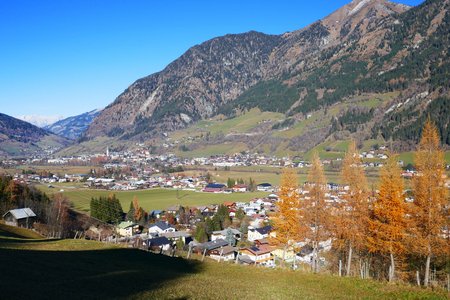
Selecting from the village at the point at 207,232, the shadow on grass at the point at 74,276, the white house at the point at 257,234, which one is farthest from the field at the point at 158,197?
the shadow on grass at the point at 74,276

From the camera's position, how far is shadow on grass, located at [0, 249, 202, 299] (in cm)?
1708

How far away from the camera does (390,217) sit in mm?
32062

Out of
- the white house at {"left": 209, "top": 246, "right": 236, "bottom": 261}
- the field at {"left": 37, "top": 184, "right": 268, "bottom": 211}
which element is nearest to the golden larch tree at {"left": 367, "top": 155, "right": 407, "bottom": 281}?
the white house at {"left": 209, "top": 246, "right": 236, "bottom": 261}

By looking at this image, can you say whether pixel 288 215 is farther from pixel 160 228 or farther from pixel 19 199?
pixel 19 199

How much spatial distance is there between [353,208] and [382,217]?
2.82 m

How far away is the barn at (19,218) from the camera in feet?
236

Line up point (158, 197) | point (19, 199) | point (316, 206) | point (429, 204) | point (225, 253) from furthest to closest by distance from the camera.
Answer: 1. point (158, 197)
2. point (19, 199)
3. point (225, 253)
4. point (316, 206)
5. point (429, 204)

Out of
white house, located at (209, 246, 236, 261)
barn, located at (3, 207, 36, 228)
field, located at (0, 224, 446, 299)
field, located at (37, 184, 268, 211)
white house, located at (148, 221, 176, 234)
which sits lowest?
white house, located at (209, 246, 236, 261)

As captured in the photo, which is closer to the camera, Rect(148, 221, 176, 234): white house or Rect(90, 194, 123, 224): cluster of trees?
Rect(148, 221, 176, 234): white house

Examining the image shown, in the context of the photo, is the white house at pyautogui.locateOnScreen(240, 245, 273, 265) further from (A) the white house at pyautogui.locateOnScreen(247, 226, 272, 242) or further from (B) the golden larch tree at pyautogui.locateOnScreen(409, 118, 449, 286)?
(B) the golden larch tree at pyautogui.locateOnScreen(409, 118, 449, 286)

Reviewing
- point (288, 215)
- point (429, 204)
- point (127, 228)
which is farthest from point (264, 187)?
point (429, 204)

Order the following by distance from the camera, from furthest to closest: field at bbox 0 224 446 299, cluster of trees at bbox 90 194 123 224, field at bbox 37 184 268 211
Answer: field at bbox 37 184 268 211 → cluster of trees at bbox 90 194 123 224 → field at bbox 0 224 446 299

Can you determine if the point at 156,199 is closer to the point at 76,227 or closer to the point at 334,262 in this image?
the point at 76,227

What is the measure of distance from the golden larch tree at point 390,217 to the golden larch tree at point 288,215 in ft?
26.5
